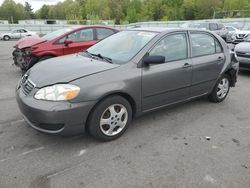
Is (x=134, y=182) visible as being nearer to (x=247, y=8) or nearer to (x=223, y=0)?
(x=247, y=8)

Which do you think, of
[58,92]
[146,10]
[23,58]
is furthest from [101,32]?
[146,10]

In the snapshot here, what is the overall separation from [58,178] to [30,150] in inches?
28.6

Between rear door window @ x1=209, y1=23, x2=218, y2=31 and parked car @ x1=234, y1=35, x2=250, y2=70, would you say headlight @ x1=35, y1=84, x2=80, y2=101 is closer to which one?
parked car @ x1=234, y1=35, x2=250, y2=70

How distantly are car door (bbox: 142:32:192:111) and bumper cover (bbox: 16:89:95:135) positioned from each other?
3.20 feet

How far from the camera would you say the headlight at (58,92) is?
106 inches

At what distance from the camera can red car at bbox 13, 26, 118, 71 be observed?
20.6 ft

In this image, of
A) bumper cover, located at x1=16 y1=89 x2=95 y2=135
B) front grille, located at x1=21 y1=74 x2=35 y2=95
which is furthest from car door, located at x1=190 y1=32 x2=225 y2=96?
front grille, located at x1=21 y1=74 x2=35 y2=95

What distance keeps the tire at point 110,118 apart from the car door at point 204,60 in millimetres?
1506

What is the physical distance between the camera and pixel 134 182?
241 cm

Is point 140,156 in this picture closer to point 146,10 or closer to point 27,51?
point 27,51

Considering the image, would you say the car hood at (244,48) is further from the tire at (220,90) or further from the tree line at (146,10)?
the tree line at (146,10)

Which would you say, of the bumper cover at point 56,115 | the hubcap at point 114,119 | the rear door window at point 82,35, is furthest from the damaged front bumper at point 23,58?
the hubcap at point 114,119

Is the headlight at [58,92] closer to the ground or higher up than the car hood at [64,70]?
closer to the ground

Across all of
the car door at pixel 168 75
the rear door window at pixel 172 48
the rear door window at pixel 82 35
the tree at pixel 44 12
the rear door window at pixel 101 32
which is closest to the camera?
the car door at pixel 168 75
